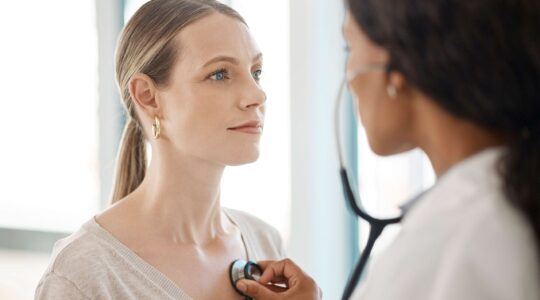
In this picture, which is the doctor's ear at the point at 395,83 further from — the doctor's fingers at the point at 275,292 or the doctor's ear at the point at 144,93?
the doctor's ear at the point at 144,93

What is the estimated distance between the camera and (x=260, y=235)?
196cm

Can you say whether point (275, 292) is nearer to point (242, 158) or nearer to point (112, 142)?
point (242, 158)

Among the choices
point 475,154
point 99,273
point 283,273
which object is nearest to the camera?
point 475,154

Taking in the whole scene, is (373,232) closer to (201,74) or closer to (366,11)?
(366,11)

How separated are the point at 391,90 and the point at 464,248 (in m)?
0.22

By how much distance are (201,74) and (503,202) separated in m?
1.02

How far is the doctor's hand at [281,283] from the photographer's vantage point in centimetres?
163

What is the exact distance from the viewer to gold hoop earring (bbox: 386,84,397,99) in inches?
35.1

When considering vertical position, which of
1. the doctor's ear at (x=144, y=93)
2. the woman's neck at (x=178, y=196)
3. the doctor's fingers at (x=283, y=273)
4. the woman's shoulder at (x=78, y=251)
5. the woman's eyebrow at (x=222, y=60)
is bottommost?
the doctor's fingers at (x=283, y=273)

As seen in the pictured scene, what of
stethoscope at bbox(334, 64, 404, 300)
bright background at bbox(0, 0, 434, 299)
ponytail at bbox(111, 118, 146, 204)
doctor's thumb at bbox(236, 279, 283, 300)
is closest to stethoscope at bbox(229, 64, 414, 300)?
stethoscope at bbox(334, 64, 404, 300)

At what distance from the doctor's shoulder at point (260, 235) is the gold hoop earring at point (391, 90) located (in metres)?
1.04

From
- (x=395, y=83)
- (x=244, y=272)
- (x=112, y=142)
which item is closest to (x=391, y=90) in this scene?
(x=395, y=83)

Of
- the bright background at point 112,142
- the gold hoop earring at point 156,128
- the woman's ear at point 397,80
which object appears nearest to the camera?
the woman's ear at point 397,80

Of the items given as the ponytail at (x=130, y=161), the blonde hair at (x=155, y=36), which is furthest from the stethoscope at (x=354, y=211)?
the ponytail at (x=130, y=161)
